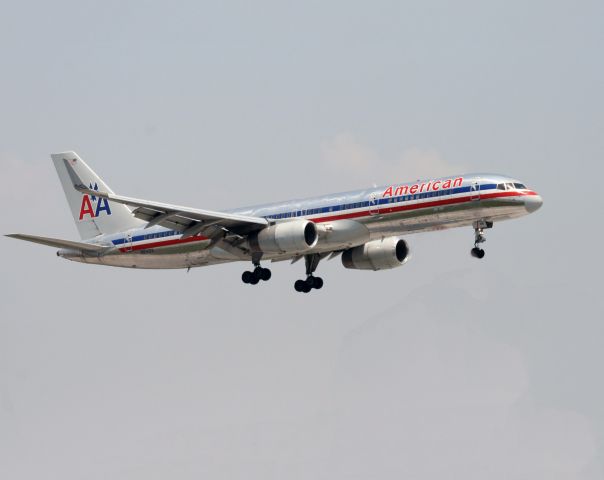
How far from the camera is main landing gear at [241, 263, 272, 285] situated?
216ft

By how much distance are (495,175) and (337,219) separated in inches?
308

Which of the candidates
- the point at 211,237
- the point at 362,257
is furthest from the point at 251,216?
the point at 362,257

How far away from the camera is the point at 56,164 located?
76.1m

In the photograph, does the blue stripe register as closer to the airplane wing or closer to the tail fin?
the airplane wing

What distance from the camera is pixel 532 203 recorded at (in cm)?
5969

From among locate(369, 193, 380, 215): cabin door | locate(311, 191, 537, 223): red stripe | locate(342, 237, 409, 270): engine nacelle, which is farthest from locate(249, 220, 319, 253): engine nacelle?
locate(342, 237, 409, 270): engine nacelle

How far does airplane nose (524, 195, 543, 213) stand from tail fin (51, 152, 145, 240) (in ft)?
72.0

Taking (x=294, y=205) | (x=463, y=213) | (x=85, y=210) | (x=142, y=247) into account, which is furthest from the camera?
(x=85, y=210)

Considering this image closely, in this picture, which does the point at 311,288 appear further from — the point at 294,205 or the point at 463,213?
the point at 463,213

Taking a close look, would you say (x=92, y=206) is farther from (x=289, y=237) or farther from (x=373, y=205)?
(x=373, y=205)

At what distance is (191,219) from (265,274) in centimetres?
518

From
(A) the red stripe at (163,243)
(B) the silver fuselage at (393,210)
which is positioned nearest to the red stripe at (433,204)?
(B) the silver fuselage at (393,210)

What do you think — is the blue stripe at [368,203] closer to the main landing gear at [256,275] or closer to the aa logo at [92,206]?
the main landing gear at [256,275]

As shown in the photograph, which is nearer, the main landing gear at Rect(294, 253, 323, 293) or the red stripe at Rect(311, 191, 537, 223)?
the red stripe at Rect(311, 191, 537, 223)
